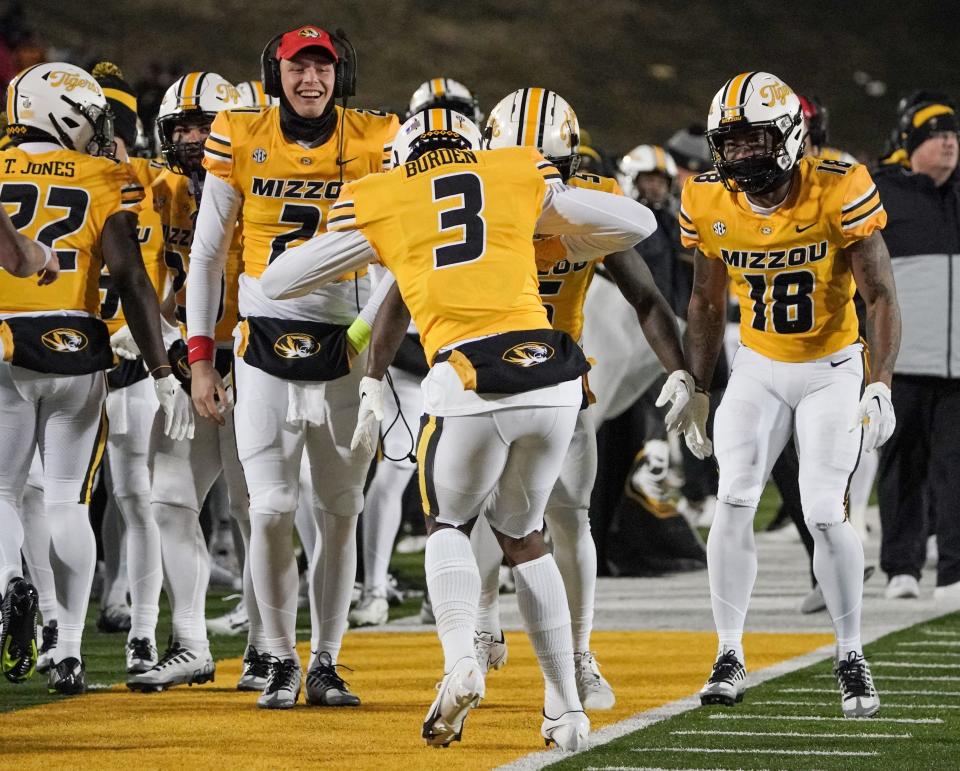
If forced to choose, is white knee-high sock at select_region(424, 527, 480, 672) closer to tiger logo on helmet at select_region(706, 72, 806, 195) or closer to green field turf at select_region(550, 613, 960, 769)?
green field turf at select_region(550, 613, 960, 769)

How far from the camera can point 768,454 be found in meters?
5.54

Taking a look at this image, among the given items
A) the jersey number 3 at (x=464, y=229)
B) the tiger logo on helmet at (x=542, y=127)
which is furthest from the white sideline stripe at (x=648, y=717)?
the tiger logo on helmet at (x=542, y=127)

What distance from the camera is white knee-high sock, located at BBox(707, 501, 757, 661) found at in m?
5.53

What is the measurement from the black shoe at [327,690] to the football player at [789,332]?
105cm

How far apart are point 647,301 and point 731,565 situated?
86cm

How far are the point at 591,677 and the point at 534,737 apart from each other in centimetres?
58

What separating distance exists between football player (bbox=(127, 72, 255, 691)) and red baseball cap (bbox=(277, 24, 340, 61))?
0.64 meters

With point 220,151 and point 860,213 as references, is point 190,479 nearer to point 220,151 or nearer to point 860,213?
point 220,151

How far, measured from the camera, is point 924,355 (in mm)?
8539

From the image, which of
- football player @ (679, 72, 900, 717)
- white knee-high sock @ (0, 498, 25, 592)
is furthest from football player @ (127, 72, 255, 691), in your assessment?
football player @ (679, 72, 900, 717)

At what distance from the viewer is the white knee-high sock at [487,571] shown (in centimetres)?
600

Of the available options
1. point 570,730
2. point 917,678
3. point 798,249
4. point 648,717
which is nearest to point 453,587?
point 570,730

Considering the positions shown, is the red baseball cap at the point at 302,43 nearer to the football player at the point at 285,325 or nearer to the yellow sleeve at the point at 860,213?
the football player at the point at 285,325

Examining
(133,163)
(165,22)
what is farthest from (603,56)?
(133,163)
